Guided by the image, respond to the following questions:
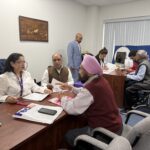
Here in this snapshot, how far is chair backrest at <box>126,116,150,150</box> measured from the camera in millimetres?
1150

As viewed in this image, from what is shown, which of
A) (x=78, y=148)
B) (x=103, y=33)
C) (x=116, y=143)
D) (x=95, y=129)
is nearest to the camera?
(x=116, y=143)

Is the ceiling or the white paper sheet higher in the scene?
the ceiling

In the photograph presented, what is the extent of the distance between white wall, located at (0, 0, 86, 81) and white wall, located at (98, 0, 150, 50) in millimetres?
630

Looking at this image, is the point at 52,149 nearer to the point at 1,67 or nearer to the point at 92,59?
the point at 92,59

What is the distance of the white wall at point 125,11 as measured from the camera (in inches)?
200

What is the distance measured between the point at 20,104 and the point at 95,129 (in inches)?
27.9

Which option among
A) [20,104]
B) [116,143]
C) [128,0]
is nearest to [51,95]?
[20,104]

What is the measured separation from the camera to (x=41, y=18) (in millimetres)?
4160

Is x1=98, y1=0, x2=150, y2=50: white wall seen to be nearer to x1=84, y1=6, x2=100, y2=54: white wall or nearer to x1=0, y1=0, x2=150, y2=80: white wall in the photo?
x1=0, y1=0, x2=150, y2=80: white wall

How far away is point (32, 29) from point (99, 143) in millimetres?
3290

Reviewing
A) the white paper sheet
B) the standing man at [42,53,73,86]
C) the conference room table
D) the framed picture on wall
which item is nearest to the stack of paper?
the conference room table

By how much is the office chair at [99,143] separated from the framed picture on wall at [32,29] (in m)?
2.89

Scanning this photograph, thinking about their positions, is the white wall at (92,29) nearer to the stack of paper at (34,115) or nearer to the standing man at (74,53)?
the standing man at (74,53)

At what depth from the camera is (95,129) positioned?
4.93ft
